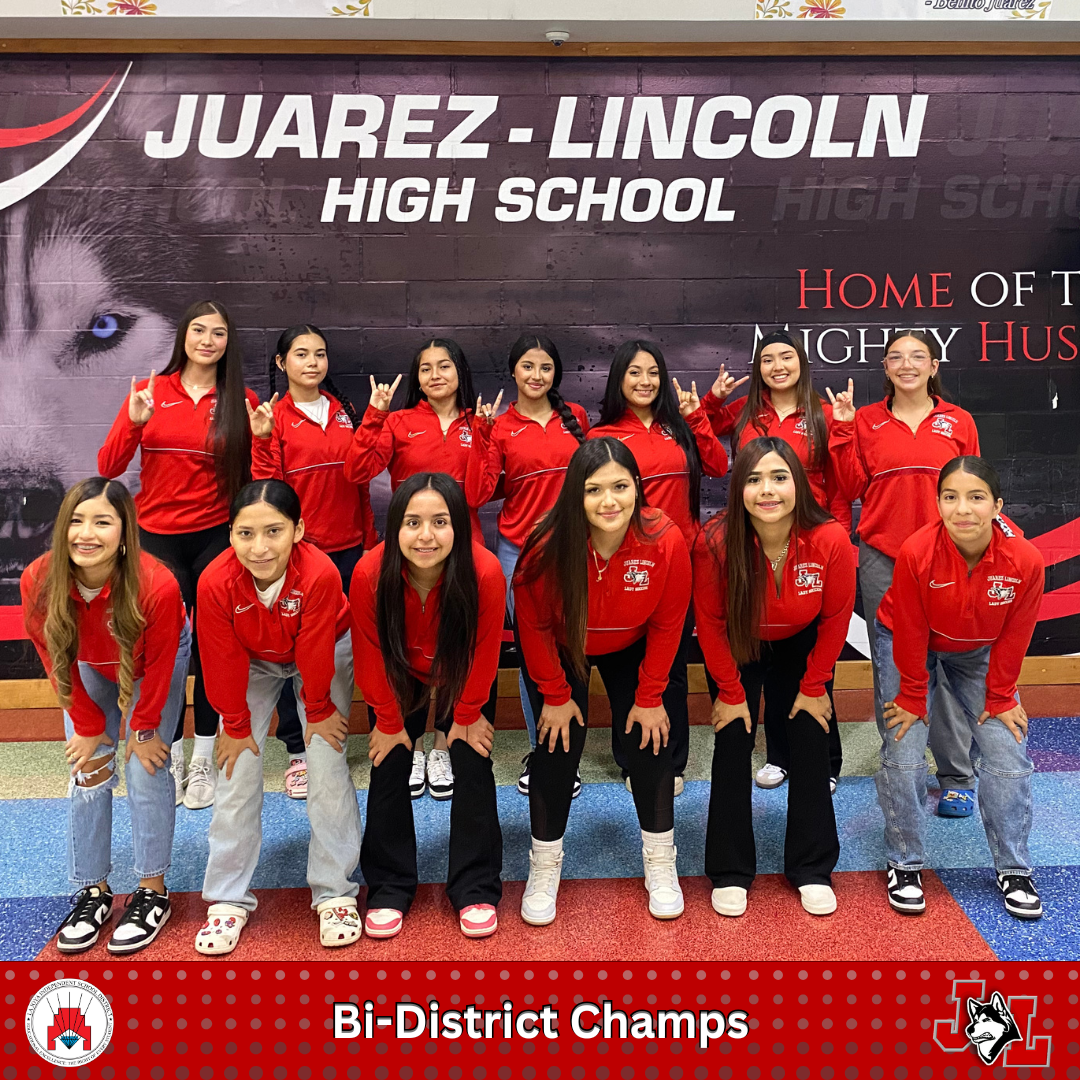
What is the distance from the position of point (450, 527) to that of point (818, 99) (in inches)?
100

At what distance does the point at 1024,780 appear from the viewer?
7.82 ft

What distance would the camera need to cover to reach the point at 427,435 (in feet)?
10.2

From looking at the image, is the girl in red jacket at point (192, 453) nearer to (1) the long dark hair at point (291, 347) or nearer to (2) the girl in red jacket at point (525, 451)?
(1) the long dark hair at point (291, 347)

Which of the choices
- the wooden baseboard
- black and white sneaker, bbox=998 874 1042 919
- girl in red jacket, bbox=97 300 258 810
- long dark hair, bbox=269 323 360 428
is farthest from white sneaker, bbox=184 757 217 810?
black and white sneaker, bbox=998 874 1042 919

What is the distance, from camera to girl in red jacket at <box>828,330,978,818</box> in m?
2.93

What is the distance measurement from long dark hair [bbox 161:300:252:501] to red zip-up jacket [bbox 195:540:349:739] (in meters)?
0.77

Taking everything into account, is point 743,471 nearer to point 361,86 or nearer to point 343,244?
point 343,244

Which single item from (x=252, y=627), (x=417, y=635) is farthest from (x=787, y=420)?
(x=252, y=627)

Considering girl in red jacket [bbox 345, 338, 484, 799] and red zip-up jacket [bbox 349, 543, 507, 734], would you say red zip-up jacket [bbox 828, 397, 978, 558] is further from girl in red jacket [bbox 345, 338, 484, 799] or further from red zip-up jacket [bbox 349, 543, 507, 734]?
red zip-up jacket [bbox 349, 543, 507, 734]

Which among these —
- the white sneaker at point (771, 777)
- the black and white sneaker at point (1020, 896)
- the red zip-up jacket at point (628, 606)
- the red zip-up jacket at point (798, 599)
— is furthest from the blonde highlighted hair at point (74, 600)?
the black and white sneaker at point (1020, 896)

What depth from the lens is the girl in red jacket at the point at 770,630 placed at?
7.86 ft

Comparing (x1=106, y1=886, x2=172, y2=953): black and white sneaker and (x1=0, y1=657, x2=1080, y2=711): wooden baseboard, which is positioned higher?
(x1=0, y1=657, x2=1080, y2=711): wooden baseboard

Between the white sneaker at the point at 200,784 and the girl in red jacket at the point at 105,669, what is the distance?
0.63 meters

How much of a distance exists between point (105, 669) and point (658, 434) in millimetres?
1812
